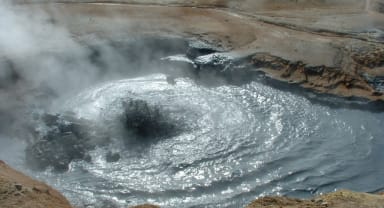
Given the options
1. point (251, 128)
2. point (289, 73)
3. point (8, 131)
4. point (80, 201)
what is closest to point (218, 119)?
point (251, 128)

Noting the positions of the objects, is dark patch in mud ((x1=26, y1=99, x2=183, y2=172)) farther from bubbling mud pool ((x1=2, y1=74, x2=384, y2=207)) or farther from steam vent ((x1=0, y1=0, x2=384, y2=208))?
bubbling mud pool ((x1=2, y1=74, x2=384, y2=207))

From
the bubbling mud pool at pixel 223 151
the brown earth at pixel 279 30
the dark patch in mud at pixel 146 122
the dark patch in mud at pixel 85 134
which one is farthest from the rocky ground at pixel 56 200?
the brown earth at pixel 279 30

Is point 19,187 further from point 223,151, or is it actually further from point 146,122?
point 223,151

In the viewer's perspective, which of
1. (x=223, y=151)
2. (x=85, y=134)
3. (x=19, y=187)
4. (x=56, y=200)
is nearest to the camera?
(x=19, y=187)

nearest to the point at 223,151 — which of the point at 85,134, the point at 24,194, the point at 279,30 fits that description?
the point at 85,134

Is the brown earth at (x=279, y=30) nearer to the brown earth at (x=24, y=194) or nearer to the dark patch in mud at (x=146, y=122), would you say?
the dark patch in mud at (x=146, y=122)

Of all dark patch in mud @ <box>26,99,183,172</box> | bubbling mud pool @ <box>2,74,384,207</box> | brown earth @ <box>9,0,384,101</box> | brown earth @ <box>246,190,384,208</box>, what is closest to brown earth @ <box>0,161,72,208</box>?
bubbling mud pool @ <box>2,74,384,207</box>
